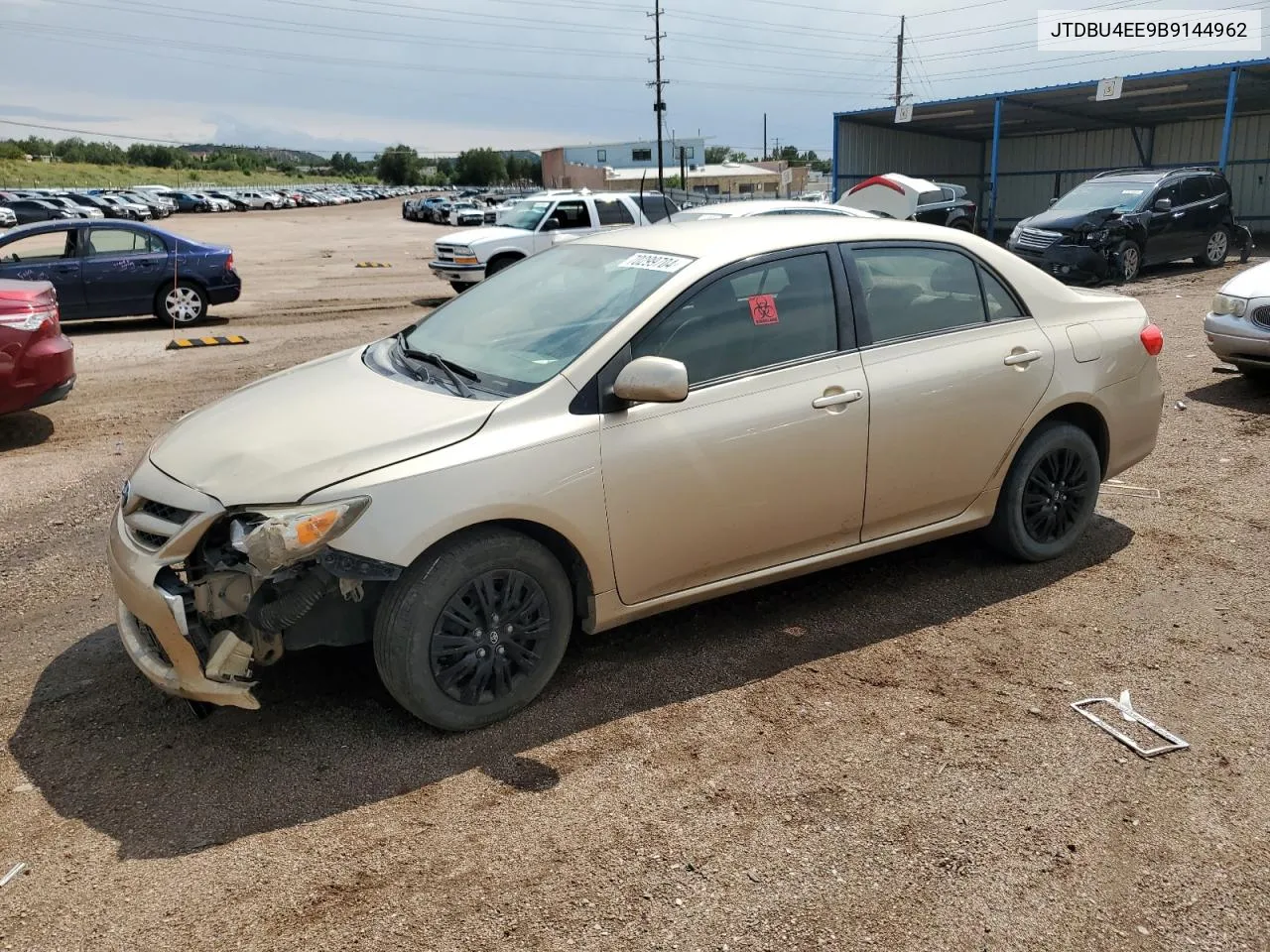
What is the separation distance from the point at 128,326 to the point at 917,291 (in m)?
12.9

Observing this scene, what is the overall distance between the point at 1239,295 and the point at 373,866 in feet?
26.7

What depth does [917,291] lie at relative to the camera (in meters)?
4.61

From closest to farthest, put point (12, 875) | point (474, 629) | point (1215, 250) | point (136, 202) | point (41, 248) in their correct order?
point (12, 875), point (474, 629), point (41, 248), point (1215, 250), point (136, 202)

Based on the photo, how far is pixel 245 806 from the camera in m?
3.27

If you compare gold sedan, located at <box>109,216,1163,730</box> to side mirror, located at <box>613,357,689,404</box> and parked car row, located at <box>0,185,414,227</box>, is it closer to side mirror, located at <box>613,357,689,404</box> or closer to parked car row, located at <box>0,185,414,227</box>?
side mirror, located at <box>613,357,689,404</box>

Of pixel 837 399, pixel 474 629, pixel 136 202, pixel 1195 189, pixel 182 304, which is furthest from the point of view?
pixel 136 202

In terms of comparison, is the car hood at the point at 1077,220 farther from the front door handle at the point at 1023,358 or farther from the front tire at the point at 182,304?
the front door handle at the point at 1023,358

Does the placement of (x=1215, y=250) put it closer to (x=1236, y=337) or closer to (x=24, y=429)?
(x=1236, y=337)

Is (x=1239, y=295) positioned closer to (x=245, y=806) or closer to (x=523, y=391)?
(x=523, y=391)

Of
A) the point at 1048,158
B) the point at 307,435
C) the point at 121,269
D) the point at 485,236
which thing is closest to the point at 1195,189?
the point at 485,236

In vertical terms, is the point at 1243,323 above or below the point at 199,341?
Answer: above

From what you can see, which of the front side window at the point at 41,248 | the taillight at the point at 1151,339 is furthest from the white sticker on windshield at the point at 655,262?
the front side window at the point at 41,248

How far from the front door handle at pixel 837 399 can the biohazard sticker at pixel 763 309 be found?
369 mm

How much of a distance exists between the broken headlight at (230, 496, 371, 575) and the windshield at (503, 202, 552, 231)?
15.2 meters
